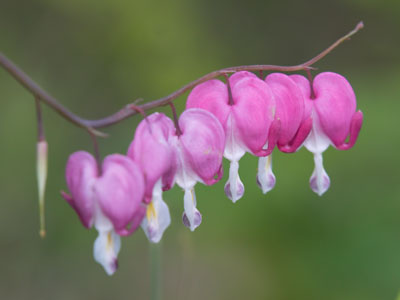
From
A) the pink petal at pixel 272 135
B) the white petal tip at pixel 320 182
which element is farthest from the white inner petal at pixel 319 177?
the pink petal at pixel 272 135

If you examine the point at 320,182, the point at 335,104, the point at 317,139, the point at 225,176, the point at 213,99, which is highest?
the point at 213,99

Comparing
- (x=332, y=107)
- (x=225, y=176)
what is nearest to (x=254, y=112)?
(x=332, y=107)

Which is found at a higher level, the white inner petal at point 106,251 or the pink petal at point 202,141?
the pink petal at point 202,141

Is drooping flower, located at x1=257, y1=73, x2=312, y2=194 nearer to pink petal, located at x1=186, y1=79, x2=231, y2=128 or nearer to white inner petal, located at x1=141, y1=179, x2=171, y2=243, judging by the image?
pink petal, located at x1=186, y1=79, x2=231, y2=128

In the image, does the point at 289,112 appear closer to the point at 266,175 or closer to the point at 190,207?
the point at 266,175

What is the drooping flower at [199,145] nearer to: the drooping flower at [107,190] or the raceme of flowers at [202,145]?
the raceme of flowers at [202,145]

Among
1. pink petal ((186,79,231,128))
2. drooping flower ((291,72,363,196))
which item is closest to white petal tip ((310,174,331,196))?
drooping flower ((291,72,363,196))

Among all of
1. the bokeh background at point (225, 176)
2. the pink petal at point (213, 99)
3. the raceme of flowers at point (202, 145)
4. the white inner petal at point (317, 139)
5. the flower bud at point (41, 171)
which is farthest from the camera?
the bokeh background at point (225, 176)
